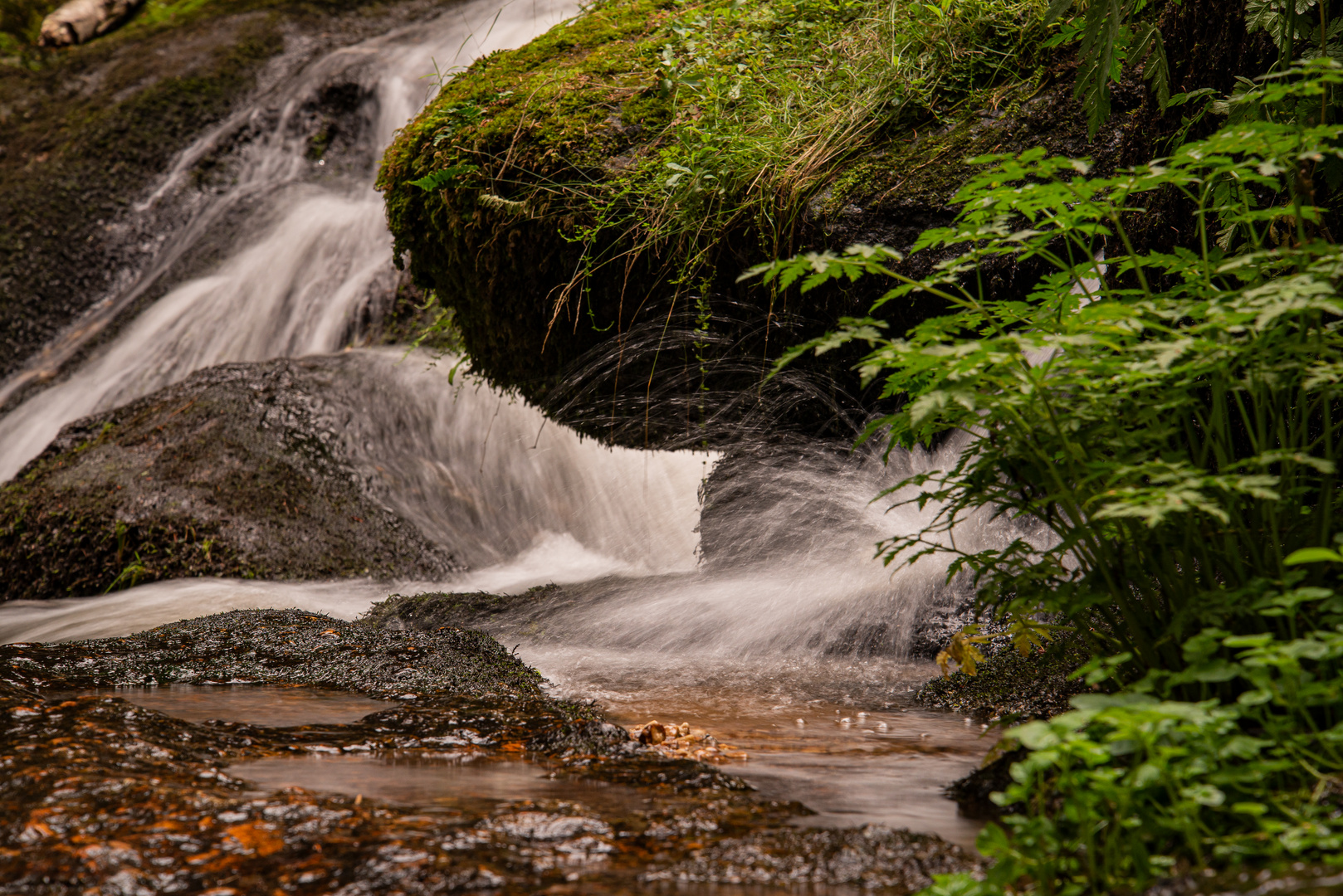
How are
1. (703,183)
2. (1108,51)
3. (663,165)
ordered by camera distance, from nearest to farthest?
1. (1108,51)
2. (703,183)
3. (663,165)

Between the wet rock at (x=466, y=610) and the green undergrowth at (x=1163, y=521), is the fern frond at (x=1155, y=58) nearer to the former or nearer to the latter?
the green undergrowth at (x=1163, y=521)

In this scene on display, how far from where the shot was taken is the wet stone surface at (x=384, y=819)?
163 centimetres

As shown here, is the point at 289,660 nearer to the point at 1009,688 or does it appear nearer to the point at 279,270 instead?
the point at 1009,688

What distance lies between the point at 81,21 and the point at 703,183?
1409 cm

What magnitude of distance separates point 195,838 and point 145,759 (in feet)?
1.75

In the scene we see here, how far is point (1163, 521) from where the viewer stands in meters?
1.93

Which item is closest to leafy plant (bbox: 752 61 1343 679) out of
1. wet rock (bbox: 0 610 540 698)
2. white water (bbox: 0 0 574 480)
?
wet rock (bbox: 0 610 540 698)

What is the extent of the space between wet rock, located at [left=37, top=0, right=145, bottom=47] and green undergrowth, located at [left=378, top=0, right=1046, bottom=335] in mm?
11813

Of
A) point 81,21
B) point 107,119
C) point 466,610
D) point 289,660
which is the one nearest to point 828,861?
point 289,660

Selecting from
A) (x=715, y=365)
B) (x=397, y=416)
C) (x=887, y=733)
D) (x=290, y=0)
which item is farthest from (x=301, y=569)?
(x=290, y=0)

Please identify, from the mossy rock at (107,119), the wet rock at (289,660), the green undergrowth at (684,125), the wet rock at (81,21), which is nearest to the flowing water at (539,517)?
the wet rock at (289,660)

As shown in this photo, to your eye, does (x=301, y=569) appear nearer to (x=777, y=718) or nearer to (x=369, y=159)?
(x=777, y=718)

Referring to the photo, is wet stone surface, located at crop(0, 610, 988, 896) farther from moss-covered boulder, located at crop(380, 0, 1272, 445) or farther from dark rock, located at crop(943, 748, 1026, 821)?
moss-covered boulder, located at crop(380, 0, 1272, 445)

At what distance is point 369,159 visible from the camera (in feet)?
36.3
